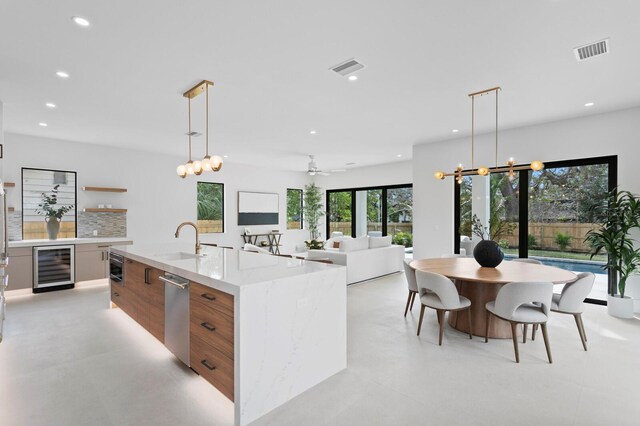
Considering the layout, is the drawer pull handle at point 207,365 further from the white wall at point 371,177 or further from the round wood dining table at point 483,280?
the white wall at point 371,177

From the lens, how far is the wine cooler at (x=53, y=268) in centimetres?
538

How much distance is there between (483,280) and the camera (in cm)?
318

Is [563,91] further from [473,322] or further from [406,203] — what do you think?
[406,203]

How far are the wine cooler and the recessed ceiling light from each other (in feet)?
15.2

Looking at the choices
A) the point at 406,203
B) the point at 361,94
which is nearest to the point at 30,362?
the point at 361,94

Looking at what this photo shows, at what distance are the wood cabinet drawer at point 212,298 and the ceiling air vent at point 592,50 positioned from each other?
12.1 feet

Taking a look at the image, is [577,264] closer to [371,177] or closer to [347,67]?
[347,67]

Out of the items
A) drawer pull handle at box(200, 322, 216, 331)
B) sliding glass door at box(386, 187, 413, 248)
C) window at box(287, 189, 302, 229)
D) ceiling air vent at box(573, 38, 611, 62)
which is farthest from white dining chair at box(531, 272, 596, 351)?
window at box(287, 189, 302, 229)

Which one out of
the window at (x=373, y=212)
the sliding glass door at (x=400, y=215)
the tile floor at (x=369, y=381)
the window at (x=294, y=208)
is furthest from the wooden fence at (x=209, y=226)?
the sliding glass door at (x=400, y=215)

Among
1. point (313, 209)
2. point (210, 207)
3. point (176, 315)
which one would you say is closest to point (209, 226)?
point (210, 207)

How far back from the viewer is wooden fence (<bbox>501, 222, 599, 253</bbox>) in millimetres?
5039

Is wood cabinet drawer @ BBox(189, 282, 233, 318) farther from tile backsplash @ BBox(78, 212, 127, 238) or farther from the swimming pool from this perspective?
the swimming pool

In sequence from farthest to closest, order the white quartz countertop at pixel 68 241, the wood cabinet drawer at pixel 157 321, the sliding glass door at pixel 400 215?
the sliding glass door at pixel 400 215 < the white quartz countertop at pixel 68 241 < the wood cabinet drawer at pixel 157 321

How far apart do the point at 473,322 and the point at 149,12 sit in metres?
4.34
